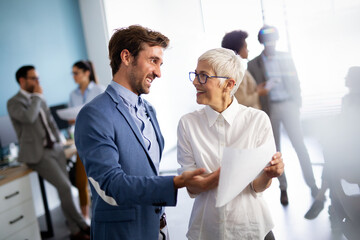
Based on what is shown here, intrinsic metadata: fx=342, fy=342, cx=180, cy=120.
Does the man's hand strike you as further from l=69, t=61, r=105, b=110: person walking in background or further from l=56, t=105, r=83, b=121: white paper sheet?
l=56, t=105, r=83, b=121: white paper sheet

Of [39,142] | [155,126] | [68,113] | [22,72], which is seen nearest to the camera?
[155,126]

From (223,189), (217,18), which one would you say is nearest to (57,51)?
(217,18)

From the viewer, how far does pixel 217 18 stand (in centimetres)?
182

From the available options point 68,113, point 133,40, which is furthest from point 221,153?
point 68,113

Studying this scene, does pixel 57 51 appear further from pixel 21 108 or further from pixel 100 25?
pixel 100 25

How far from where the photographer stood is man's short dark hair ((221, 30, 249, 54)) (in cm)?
177

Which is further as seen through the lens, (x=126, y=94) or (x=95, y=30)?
(x=95, y=30)

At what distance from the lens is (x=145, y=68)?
54.3 inches

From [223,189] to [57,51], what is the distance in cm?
399

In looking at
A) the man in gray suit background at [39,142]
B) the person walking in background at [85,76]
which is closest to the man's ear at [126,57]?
the man in gray suit background at [39,142]

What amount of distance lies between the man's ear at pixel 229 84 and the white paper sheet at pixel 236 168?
0.36 m

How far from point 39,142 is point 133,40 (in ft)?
7.24

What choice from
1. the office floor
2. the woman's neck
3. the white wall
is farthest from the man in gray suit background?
the woman's neck

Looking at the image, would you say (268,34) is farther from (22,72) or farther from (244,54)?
(22,72)
